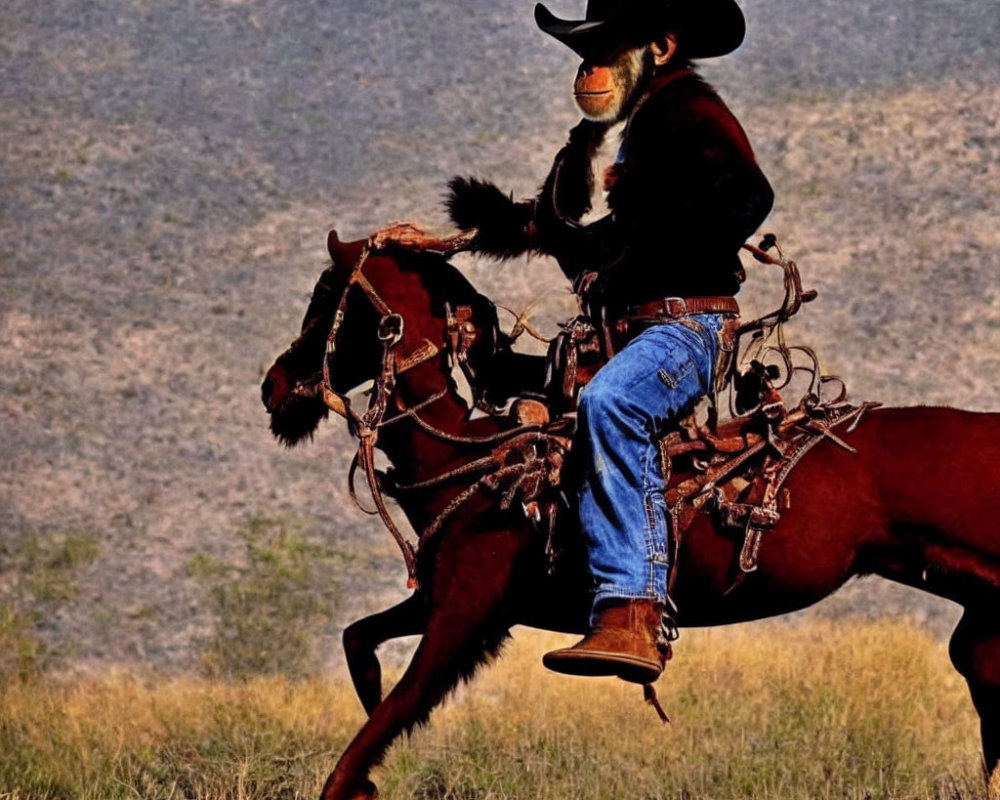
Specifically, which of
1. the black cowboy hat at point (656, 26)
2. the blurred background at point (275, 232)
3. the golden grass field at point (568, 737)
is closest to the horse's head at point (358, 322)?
the black cowboy hat at point (656, 26)

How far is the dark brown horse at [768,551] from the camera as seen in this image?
6770 mm

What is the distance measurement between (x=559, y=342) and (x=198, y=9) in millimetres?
28271

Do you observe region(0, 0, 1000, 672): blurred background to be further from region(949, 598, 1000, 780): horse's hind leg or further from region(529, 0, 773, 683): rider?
Answer: region(529, 0, 773, 683): rider

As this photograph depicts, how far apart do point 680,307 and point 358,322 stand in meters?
1.55

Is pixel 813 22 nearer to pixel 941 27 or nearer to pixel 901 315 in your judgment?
pixel 941 27

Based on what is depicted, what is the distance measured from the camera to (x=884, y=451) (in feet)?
22.6

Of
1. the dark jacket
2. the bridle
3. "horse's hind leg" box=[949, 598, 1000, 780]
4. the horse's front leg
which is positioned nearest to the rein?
the bridle

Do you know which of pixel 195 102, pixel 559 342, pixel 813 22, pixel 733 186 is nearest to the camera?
pixel 733 186

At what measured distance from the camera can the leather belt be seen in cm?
684

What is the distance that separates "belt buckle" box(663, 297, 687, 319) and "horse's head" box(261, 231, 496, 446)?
922 millimetres

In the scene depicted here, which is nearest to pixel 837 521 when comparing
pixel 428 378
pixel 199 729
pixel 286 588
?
pixel 428 378

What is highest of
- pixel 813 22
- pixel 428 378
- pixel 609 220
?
pixel 813 22

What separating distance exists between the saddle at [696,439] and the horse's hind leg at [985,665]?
1.03m

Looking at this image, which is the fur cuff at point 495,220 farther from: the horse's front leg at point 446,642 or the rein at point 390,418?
the horse's front leg at point 446,642
